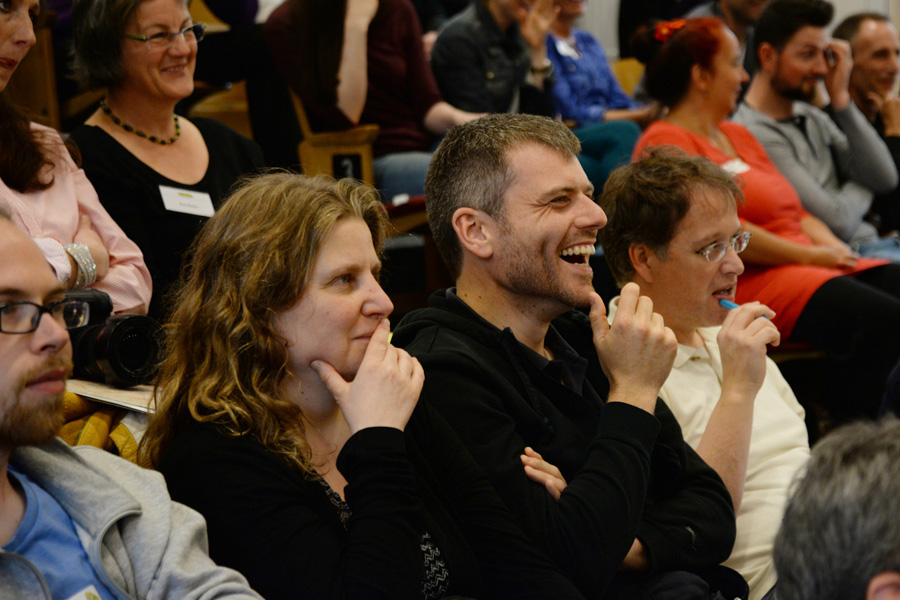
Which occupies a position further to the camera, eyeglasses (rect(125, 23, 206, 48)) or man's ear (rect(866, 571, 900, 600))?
eyeglasses (rect(125, 23, 206, 48))

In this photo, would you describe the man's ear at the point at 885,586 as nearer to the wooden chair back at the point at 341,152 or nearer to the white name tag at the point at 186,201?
the white name tag at the point at 186,201

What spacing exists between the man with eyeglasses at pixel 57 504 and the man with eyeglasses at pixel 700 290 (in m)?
1.09

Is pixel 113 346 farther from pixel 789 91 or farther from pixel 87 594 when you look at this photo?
pixel 789 91

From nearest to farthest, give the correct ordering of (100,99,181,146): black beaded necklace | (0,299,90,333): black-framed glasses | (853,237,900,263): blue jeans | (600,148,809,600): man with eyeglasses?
1. (0,299,90,333): black-framed glasses
2. (600,148,809,600): man with eyeglasses
3. (100,99,181,146): black beaded necklace
4. (853,237,900,263): blue jeans

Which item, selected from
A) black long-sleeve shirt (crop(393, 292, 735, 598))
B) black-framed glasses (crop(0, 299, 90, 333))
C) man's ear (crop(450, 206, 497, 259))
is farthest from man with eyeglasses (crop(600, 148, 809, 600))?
black-framed glasses (crop(0, 299, 90, 333))

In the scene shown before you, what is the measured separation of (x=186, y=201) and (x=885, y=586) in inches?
73.4

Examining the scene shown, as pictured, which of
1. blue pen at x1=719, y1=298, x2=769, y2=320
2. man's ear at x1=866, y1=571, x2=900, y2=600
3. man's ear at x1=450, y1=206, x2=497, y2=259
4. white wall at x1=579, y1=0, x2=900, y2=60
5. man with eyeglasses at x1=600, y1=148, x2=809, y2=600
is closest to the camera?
man's ear at x1=866, y1=571, x2=900, y2=600

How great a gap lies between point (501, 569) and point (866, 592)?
0.61 m

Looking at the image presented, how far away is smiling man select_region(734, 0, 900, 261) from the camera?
145 inches

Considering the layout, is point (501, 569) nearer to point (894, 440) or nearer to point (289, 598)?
point (289, 598)

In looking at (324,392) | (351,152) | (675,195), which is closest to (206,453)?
(324,392)

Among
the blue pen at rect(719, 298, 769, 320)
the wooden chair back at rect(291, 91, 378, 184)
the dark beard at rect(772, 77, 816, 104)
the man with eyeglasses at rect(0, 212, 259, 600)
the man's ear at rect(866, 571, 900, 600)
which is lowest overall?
the wooden chair back at rect(291, 91, 378, 184)

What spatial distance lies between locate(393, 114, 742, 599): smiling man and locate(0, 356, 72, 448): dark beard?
0.62 metres

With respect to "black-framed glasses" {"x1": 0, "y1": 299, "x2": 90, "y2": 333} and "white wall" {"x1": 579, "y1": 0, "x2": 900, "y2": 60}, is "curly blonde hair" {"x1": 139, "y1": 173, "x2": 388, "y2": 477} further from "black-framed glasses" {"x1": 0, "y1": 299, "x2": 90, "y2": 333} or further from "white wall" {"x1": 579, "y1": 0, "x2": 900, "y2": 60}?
"white wall" {"x1": 579, "y1": 0, "x2": 900, "y2": 60}
